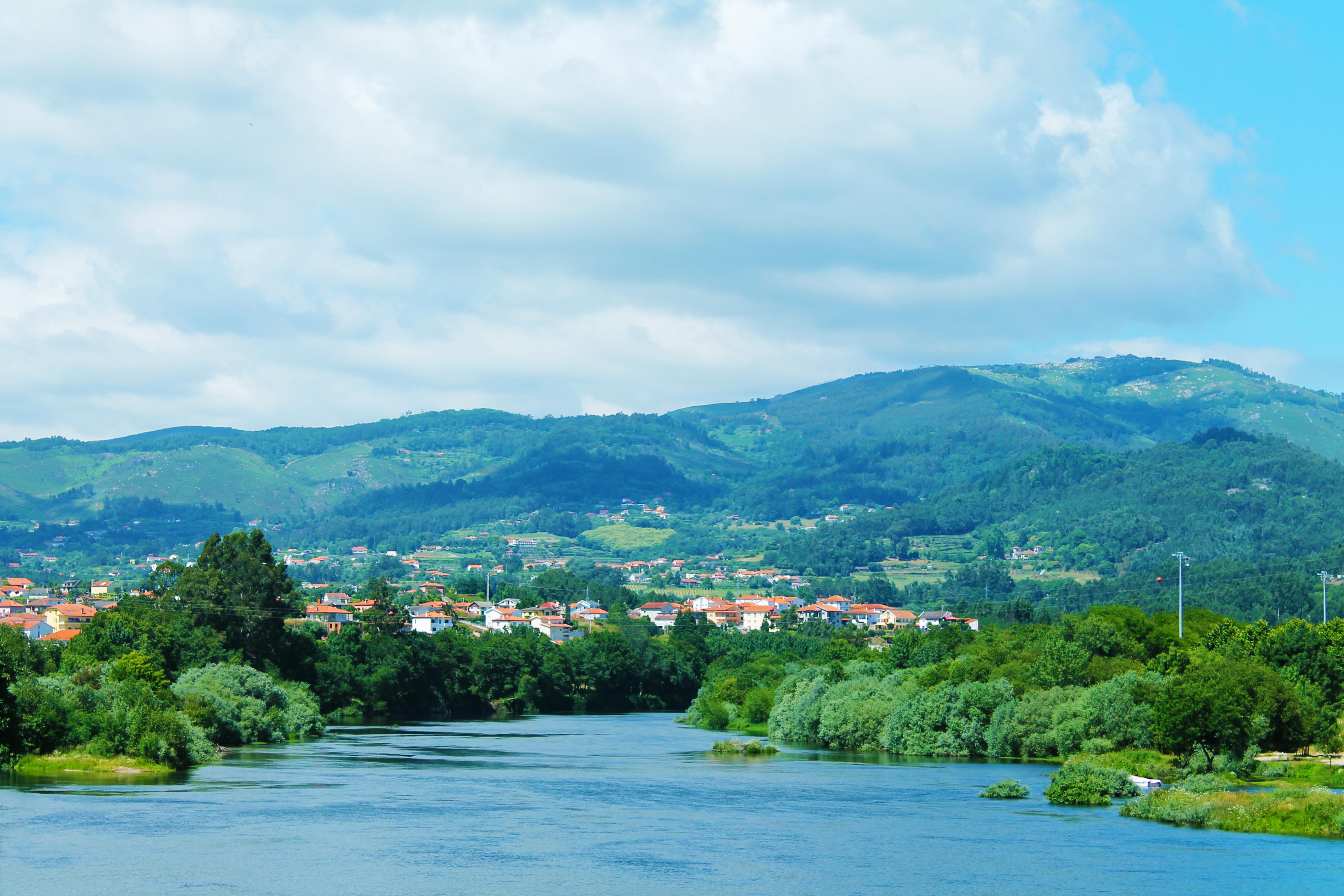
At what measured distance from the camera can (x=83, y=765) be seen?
58.7 metres

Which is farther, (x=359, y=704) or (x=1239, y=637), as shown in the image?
(x=359, y=704)

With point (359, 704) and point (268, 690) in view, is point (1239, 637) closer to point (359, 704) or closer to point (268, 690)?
point (268, 690)

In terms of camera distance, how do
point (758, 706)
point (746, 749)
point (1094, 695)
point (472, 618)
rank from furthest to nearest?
point (472, 618) < point (758, 706) < point (746, 749) < point (1094, 695)

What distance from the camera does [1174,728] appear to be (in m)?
58.9

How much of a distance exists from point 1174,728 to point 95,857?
42072mm

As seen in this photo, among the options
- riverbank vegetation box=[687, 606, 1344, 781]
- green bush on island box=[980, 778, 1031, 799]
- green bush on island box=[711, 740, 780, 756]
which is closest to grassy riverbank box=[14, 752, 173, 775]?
green bush on island box=[711, 740, 780, 756]

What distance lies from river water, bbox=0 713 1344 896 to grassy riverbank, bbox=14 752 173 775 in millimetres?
2850

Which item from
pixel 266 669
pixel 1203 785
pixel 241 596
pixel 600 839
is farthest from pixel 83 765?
pixel 1203 785

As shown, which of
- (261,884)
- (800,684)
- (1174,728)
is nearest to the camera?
(261,884)

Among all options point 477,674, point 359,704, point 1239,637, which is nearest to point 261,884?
point 1239,637

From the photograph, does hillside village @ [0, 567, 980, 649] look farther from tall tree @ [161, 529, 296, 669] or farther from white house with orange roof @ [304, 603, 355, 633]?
tall tree @ [161, 529, 296, 669]

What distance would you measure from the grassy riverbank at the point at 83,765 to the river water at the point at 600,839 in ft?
9.35

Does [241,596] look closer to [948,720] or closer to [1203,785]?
[948,720]

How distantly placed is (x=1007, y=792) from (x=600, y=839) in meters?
18.2
